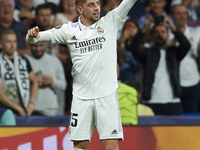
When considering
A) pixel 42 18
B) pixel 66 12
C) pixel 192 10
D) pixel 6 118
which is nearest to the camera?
pixel 6 118

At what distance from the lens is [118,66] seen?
18.8 ft

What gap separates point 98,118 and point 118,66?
2515mm

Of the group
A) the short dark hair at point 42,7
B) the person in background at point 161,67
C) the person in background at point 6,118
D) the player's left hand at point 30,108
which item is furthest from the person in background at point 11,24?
the person in background at point 161,67

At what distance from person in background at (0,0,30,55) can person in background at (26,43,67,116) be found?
154 mm

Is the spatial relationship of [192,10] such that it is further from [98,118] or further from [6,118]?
[98,118]

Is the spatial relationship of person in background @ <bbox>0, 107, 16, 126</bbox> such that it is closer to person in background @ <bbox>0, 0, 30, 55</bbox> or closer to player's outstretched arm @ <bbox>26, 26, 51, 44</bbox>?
person in background @ <bbox>0, 0, 30, 55</bbox>

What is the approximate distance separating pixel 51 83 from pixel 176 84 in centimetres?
219

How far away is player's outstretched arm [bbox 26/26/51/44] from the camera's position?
328 centimetres

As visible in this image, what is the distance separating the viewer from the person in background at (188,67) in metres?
6.44

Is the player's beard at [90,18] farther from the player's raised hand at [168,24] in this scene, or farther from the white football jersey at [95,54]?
the player's raised hand at [168,24]

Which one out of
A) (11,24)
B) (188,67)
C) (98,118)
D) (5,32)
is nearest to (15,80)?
(5,32)

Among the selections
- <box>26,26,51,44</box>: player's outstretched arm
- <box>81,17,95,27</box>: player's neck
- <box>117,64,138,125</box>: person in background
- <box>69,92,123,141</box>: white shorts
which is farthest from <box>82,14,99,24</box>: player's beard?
<box>117,64,138,125</box>: person in background

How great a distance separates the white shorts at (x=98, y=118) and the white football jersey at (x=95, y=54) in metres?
0.07

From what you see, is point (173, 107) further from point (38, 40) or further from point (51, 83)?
point (38, 40)
